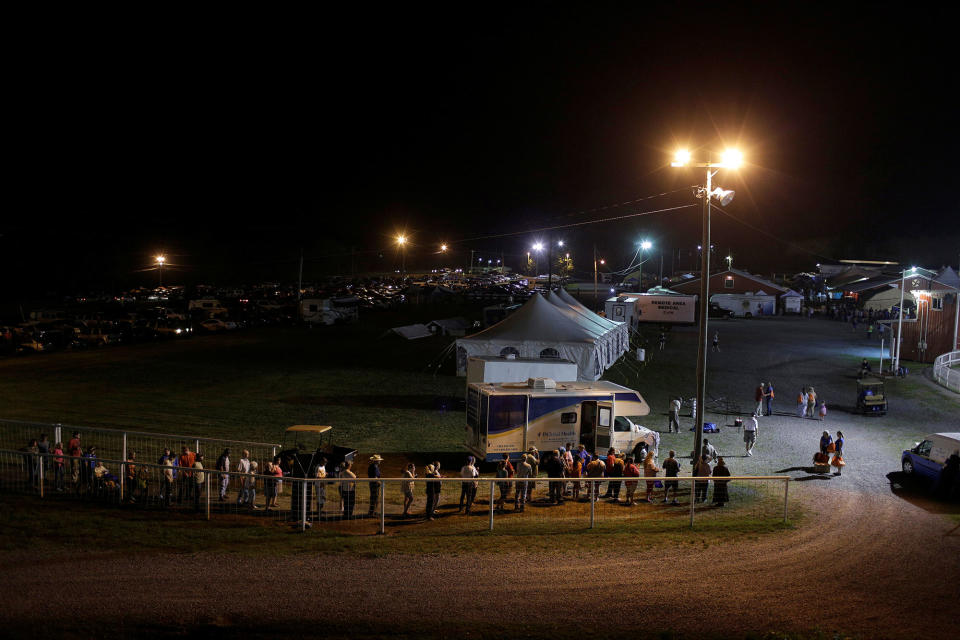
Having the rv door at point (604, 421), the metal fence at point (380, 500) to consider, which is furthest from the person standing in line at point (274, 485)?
the rv door at point (604, 421)

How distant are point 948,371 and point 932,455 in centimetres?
1683

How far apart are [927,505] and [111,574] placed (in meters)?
14.2

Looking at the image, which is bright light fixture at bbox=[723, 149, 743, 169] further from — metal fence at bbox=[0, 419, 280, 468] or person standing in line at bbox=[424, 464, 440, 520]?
metal fence at bbox=[0, 419, 280, 468]

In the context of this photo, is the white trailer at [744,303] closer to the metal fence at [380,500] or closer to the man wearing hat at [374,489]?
the metal fence at [380,500]

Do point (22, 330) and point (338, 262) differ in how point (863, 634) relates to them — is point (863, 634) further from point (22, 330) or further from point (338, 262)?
point (338, 262)

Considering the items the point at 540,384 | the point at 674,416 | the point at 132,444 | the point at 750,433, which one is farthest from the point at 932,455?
the point at 132,444

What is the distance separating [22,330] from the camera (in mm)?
39250

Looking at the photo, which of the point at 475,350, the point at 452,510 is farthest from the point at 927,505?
the point at 475,350

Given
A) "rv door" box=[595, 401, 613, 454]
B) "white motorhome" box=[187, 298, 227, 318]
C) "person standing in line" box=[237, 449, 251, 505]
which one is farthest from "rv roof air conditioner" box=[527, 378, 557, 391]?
"white motorhome" box=[187, 298, 227, 318]

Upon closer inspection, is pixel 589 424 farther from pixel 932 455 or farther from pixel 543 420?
pixel 932 455

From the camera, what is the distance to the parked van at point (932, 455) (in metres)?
13.5

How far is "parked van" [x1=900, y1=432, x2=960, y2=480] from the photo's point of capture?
13508 millimetres

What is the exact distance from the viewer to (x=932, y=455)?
1395 cm

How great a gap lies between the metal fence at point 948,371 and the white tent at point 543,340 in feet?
46.5
